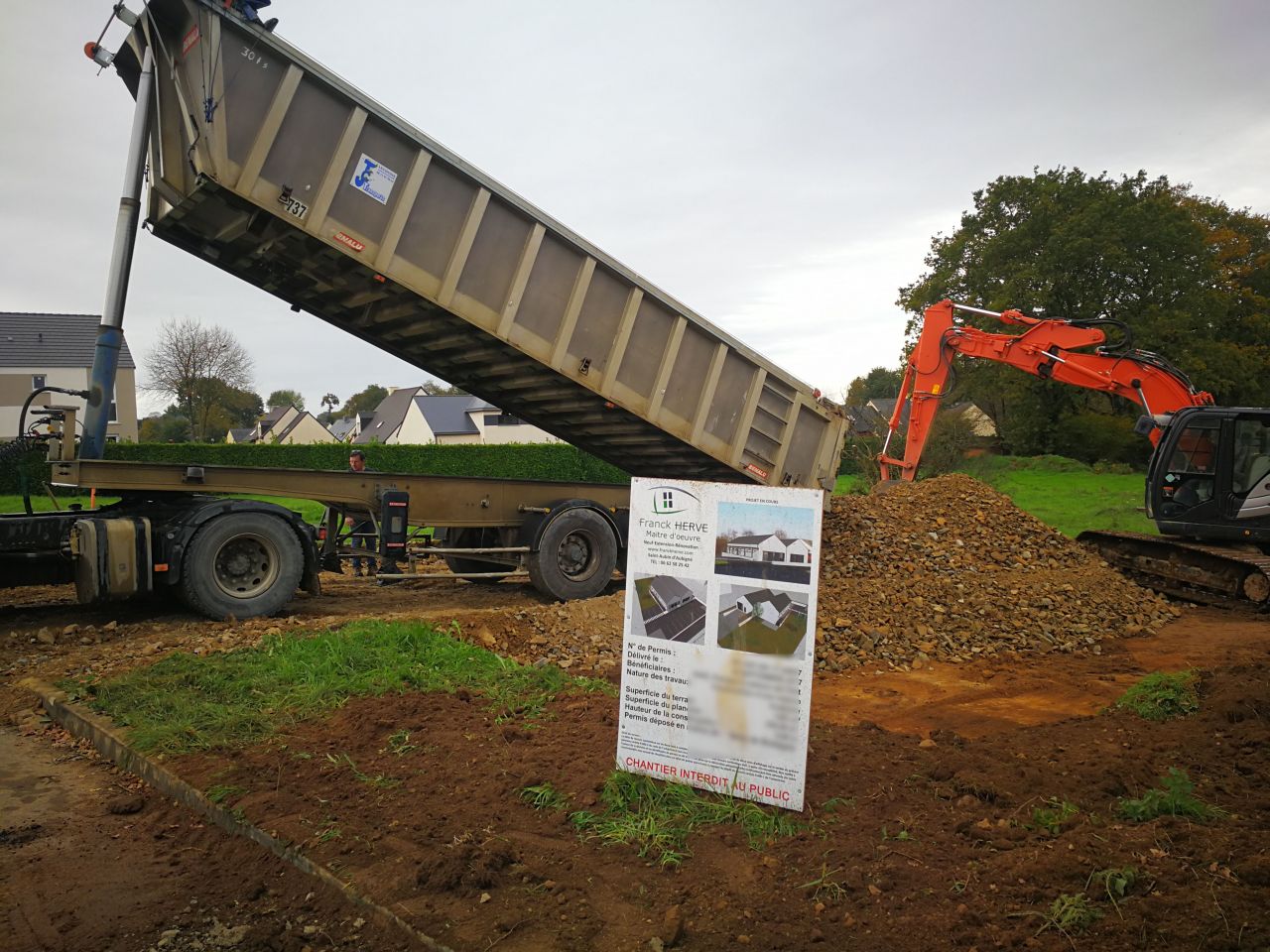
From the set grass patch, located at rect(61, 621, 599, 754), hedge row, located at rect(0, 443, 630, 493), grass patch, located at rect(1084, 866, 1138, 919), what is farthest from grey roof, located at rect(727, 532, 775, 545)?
hedge row, located at rect(0, 443, 630, 493)

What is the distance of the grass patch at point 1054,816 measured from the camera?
3.78 metres

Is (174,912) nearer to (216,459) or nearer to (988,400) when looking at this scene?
(216,459)

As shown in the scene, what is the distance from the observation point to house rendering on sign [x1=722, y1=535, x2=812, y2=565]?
13.0ft

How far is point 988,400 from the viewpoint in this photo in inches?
1537

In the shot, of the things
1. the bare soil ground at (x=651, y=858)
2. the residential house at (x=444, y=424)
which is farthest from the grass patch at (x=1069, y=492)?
the residential house at (x=444, y=424)

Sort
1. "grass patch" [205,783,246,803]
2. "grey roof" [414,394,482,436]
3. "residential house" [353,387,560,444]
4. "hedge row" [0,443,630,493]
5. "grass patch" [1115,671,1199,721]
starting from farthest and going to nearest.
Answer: "grey roof" [414,394,482,436]
"residential house" [353,387,560,444]
"hedge row" [0,443,630,493]
"grass patch" [1115,671,1199,721]
"grass patch" [205,783,246,803]

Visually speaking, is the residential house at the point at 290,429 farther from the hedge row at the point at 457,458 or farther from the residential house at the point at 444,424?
the hedge row at the point at 457,458

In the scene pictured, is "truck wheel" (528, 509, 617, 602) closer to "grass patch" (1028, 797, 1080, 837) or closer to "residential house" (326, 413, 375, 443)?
"grass patch" (1028, 797, 1080, 837)

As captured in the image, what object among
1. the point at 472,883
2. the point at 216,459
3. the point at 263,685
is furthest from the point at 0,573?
the point at 216,459

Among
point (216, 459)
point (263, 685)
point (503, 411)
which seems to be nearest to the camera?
point (263, 685)

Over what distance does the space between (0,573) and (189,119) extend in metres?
4.35

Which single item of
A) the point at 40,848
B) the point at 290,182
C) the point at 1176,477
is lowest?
the point at 40,848

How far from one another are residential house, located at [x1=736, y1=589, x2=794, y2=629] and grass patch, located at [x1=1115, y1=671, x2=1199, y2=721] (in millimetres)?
3071

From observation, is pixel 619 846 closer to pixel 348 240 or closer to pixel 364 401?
pixel 348 240
